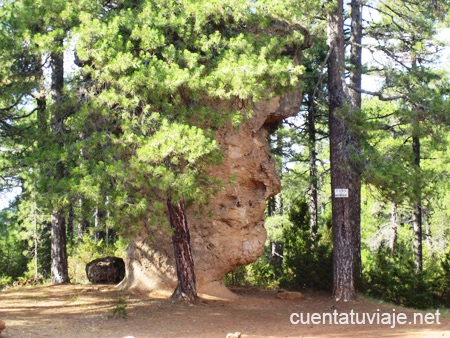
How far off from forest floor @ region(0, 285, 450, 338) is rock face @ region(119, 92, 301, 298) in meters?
0.73

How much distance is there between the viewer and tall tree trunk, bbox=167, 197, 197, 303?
39.1 feet

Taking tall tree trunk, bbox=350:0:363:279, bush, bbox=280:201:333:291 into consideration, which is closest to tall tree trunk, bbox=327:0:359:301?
tall tree trunk, bbox=350:0:363:279

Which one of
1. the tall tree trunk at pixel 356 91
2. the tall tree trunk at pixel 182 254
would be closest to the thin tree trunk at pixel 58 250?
the tall tree trunk at pixel 182 254

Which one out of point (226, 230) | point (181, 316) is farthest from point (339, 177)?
point (181, 316)

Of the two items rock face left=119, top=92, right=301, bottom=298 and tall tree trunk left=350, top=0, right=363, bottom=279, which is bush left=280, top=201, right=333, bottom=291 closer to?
tall tree trunk left=350, top=0, right=363, bottom=279

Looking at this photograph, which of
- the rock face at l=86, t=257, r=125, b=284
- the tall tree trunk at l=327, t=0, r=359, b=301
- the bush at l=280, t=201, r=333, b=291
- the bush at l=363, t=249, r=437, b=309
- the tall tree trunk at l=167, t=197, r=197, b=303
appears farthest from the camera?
the bush at l=280, t=201, r=333, b=291

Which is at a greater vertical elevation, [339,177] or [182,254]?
[339,177]

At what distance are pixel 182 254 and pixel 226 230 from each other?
1942mm

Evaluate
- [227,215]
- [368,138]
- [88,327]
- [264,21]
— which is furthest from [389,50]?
[88,327]

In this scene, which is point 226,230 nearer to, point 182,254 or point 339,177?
point 182,254

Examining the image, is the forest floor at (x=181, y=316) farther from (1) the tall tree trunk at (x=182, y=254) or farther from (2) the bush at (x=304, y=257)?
(2) the bush at (x=304, y=257)

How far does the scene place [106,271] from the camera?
50.2ft

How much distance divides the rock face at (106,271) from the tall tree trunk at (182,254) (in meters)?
3.55

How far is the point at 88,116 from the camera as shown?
10.3 meters
